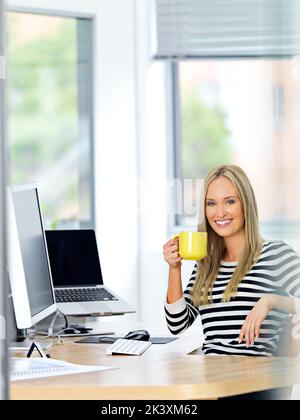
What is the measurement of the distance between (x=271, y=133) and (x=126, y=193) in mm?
3044

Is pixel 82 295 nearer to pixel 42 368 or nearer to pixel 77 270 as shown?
pixel 77 270

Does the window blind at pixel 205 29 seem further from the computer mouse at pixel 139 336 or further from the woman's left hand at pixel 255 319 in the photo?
the woman's left hand at pixel 255 319

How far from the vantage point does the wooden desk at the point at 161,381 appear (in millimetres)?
1396

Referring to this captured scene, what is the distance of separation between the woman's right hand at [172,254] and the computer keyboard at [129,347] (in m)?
0.20

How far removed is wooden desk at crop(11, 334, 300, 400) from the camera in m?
1.40

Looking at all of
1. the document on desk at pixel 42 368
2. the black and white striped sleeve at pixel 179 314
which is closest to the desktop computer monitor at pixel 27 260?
the document on desk at pixel 42 368

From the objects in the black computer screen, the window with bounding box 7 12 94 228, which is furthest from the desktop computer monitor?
the window with bounding box 7 12 94 228

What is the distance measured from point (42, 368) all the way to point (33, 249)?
0.50 metres

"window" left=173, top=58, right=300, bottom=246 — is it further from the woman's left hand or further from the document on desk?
the document on desk

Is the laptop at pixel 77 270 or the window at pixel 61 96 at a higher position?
the window at pixel 61 96

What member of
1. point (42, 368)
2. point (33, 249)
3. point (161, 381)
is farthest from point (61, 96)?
point (161, 381)

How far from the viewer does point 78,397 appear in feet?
4.61

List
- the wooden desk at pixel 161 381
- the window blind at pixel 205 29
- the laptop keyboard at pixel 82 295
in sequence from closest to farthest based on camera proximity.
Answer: the wooden desk at pixel 161 381
the laptop keyboard at pixel 82 295
the window blind at pixel 205 29

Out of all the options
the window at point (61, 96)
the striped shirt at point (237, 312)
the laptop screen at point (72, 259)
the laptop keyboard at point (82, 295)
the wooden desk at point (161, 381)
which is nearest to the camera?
the wooden desk at point (161, 381)
